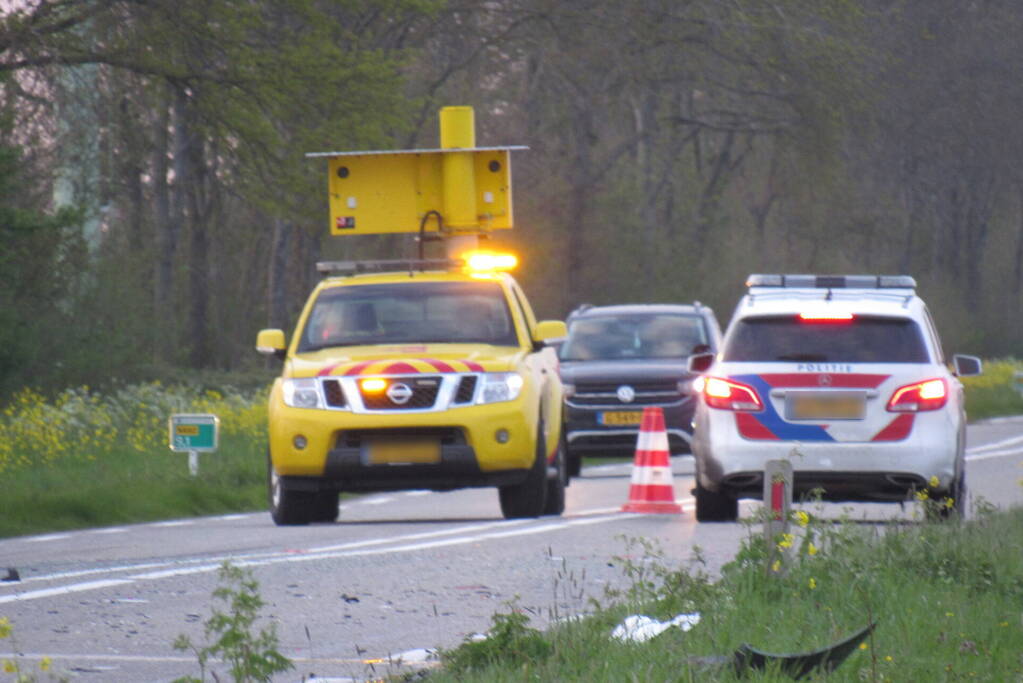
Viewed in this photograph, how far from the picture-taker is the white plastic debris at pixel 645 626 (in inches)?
284

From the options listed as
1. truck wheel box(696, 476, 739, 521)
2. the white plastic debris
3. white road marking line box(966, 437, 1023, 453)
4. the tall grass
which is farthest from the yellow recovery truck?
white road marking line box(966, 437, 1023, 453)

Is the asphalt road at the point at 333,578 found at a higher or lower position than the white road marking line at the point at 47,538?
higher

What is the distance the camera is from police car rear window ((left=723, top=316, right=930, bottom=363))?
13.2 meters

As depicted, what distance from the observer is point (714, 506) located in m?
14.0

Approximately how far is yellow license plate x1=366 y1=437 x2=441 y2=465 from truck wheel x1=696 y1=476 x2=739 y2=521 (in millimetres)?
1796

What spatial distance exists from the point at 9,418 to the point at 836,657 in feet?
52.1

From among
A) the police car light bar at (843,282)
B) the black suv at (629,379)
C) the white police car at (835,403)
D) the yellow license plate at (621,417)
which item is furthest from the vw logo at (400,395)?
the yellow license plate at (621,417)

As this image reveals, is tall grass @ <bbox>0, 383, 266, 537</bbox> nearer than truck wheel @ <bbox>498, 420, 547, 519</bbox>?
No

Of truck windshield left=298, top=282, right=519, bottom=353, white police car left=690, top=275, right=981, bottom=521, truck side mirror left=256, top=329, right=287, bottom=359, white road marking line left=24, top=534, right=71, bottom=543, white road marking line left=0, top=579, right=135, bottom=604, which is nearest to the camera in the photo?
white road marking line left=0, top=579, right=135, bottom=604

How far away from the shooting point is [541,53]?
1474 inches

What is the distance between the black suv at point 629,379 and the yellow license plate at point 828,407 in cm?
754

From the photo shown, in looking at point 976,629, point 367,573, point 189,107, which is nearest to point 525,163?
point 189,107

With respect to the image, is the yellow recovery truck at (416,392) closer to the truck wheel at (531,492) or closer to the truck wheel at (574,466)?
the truck wheel at (531,492)

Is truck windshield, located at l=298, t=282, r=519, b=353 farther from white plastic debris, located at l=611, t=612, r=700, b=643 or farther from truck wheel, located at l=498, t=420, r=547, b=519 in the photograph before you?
white plastic debris, located at l=611, t=612, r=700, b=643
